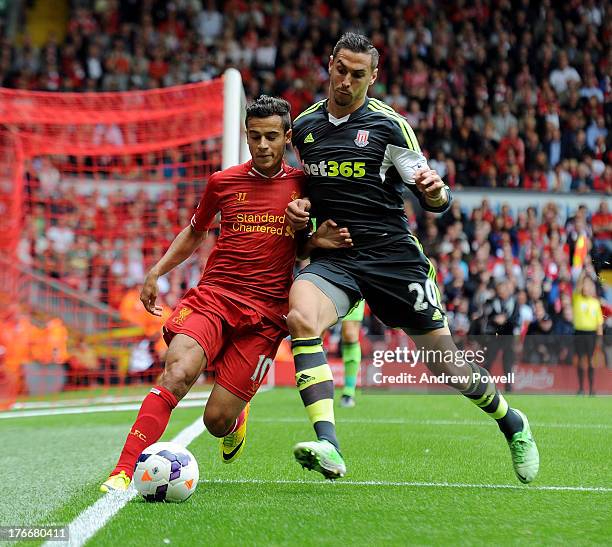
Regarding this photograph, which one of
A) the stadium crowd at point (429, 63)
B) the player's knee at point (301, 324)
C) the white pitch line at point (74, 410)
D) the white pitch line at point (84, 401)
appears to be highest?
the stadium crowd at point (429, 63)

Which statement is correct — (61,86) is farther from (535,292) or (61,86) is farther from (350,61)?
(350,61)

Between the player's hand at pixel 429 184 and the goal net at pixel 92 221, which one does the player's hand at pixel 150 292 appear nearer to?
the player's hand at pixel 429 184

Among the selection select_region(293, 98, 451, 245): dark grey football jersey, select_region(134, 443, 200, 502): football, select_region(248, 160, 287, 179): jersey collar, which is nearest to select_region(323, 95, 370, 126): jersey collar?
select_region(293, 98, 451, 245): dark grey football jersey

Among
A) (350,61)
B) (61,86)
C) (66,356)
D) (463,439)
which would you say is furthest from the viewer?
(61,86)

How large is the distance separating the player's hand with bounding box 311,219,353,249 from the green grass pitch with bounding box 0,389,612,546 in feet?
4.13

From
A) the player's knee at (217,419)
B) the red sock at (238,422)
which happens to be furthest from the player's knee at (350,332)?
the player's knee at (217,419)

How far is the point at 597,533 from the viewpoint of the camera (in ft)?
12.9

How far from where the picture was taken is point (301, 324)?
4.98 metres

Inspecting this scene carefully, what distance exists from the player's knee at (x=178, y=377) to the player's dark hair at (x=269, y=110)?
4.49 feet

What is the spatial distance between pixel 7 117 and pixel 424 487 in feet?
26.4

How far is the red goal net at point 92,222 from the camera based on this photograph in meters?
12.1

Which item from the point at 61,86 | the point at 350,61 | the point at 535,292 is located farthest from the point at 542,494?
the point at 61,86

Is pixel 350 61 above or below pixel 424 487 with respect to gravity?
above

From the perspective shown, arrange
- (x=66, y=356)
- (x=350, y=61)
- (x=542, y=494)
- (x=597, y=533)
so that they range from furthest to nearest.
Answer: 1. (x=66, y=356)
2. (x=350, y=61)
3. (x=542, y=494)
4. (x=597, y=533)
